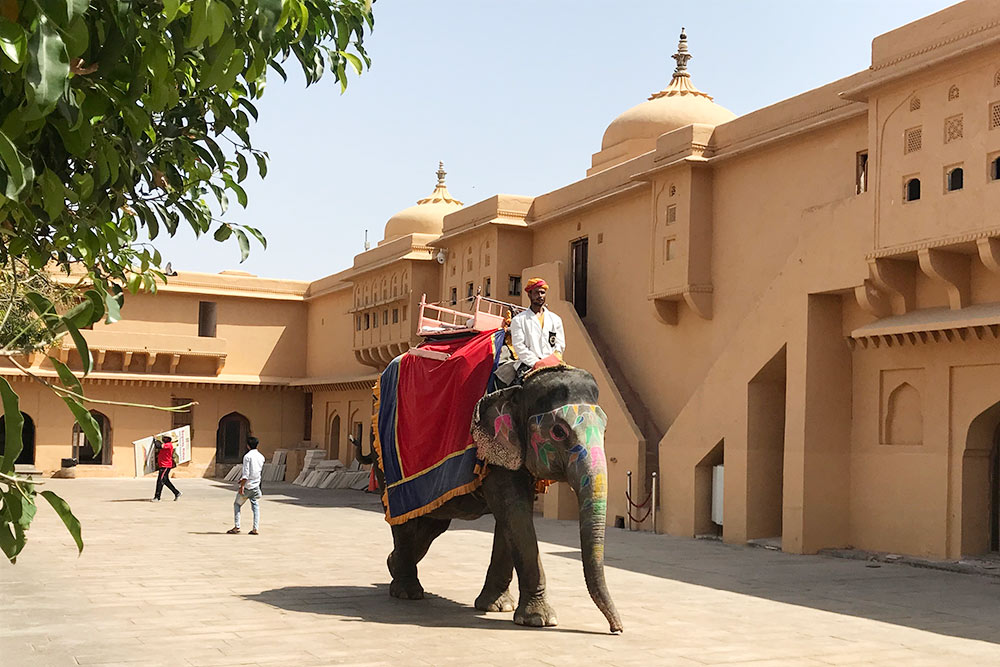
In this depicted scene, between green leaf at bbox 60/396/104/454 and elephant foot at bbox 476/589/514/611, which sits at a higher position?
green leaf at bbox 60/396/104/454

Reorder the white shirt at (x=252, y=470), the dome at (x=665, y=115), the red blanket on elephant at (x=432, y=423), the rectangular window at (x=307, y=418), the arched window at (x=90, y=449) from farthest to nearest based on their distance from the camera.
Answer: the rectangular window at (x=307, y=418), the arched window at (x=90, y=449), the dome at (x=665, y=115), the white shirt at (x=252, y=470), the red blanket on elephant at (x=432, y=423)

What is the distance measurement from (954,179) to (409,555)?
26.8 ft

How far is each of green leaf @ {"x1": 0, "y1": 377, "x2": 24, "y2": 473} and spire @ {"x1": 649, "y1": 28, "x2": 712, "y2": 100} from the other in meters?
24.8

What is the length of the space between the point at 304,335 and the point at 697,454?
84.1 ft

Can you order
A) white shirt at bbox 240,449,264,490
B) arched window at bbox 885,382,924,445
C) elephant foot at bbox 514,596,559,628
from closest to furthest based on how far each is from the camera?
elephant foot at bbox 514,596,559,628, arched window at bbox 885,382,924,445, white shirt at bbox 240,449,264,490

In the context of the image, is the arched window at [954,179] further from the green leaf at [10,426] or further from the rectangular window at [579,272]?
the green leaf at [10,426]

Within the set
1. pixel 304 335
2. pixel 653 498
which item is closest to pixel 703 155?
pixel 653 498

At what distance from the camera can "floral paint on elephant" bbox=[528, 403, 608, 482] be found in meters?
8.51

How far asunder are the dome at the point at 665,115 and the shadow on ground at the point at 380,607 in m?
16.2

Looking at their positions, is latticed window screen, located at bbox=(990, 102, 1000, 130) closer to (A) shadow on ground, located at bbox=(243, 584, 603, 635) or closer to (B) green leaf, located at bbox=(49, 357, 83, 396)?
(A) shadow on ground, located at bbox=(243, 584, 603, 635)

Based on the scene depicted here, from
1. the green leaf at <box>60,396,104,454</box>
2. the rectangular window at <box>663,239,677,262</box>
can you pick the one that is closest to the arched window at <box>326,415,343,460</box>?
the rectangular window at <box>663,239,677,262</box>

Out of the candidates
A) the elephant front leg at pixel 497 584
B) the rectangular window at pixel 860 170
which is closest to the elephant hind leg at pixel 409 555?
the elephant front leg at pixel 497 584

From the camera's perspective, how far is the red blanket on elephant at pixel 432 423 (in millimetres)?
9625

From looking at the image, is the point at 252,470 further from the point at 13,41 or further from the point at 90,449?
the point at 90,449
